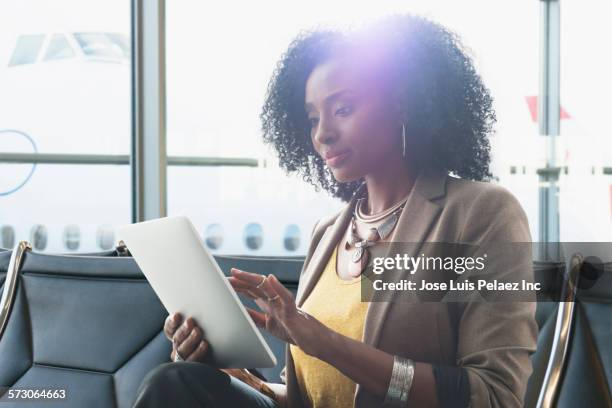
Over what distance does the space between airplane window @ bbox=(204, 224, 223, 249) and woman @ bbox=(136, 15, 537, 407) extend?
2529 millimetres

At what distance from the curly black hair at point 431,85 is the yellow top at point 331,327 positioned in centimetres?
23

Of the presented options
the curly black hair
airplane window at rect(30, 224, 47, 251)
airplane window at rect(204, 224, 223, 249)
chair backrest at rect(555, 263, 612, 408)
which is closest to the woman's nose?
the curly black hair

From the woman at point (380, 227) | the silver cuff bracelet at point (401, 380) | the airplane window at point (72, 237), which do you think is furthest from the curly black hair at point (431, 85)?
the airplane window at point (72, 237)

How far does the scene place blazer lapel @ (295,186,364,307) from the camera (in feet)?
4.04

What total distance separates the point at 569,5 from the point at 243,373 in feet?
11.9

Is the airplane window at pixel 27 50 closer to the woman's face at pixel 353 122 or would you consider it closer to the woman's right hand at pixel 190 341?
the woman's face at pixel 353 122

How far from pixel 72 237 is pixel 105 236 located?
198 mm

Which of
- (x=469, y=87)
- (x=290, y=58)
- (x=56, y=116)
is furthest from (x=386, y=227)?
(x=56, y=116)

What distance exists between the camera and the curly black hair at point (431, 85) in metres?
1.16

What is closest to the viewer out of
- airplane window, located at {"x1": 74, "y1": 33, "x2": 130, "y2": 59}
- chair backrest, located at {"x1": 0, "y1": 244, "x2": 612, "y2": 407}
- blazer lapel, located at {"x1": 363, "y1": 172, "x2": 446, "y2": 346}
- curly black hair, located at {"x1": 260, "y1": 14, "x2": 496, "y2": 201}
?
blazer lapel, located at {"x1": 363, "y1": 172, "x2": 446, "y2": 346}

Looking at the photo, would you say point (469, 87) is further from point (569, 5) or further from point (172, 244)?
point (569, 5)

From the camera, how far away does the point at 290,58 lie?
1327 mm

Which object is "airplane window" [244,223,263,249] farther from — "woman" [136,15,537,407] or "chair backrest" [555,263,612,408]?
"chair backrest" [555,263,612,408]

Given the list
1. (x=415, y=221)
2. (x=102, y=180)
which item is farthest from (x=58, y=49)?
(x=415, y=221)
